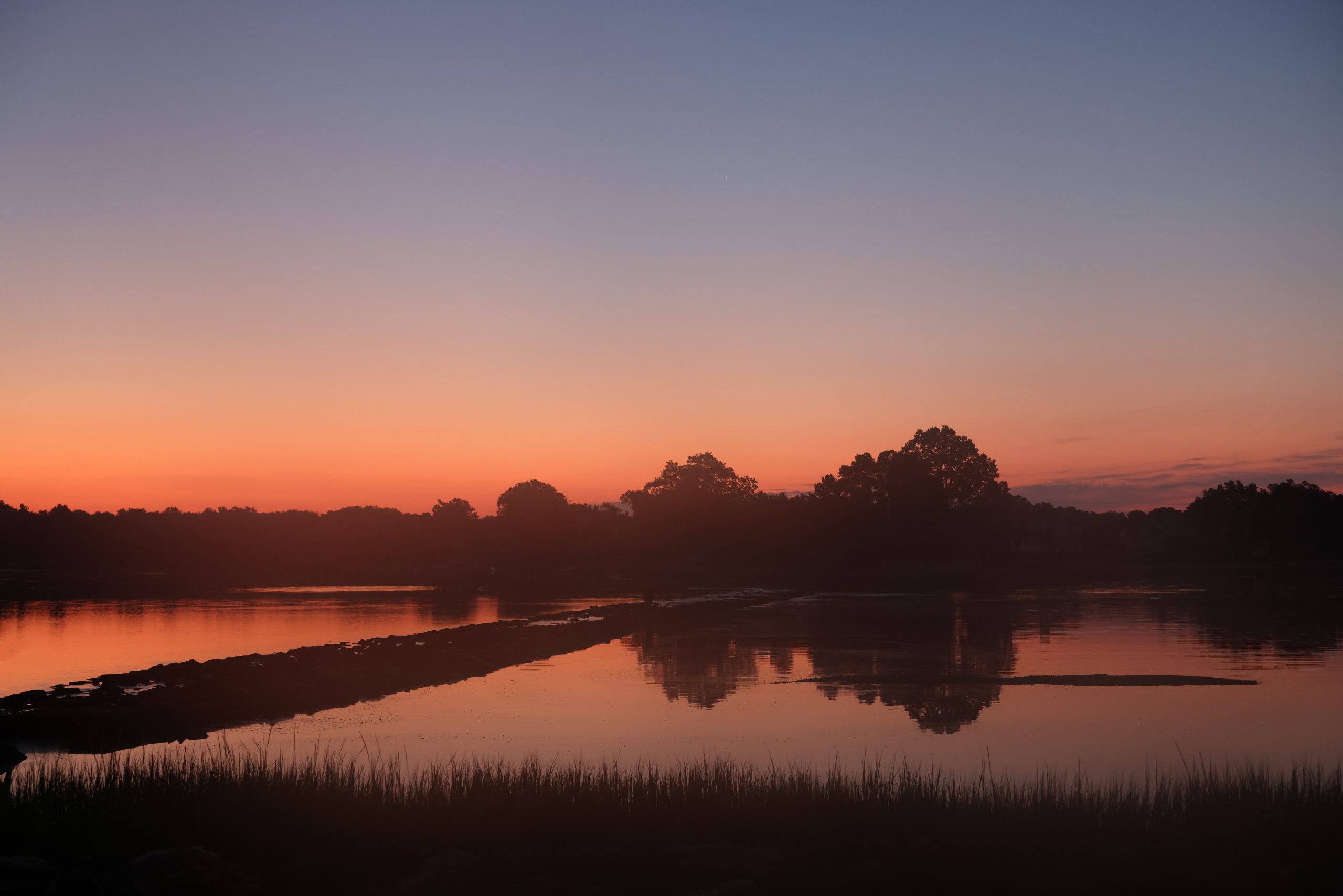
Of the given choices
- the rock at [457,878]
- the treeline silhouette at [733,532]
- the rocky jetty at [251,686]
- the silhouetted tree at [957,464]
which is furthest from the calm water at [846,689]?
the silhouetted tree at [957,464]

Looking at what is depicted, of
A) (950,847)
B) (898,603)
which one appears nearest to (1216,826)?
(950,847)

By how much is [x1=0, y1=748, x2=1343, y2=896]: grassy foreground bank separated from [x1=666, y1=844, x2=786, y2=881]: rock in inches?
0.9

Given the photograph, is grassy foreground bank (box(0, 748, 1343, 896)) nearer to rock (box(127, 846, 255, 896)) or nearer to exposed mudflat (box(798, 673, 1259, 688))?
rock (box(127, 846, 255, 896))

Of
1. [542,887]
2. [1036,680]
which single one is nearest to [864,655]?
[1036,680]

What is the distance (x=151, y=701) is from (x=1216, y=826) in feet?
63.1

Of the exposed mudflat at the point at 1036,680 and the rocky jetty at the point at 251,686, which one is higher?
the rocky jetty at the point at 251,686

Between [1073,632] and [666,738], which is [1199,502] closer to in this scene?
[1073,632]

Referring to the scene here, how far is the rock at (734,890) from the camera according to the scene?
9125 millimetres

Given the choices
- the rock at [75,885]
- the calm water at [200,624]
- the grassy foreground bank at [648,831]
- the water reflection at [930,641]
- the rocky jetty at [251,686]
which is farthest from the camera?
the calm water at [200,624]

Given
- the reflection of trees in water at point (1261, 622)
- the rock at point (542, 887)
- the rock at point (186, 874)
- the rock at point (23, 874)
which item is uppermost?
the rock at point (23, 874)

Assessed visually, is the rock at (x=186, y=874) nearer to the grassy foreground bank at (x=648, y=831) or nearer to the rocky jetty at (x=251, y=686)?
the grassy foreground bank at (x=648, y=831)

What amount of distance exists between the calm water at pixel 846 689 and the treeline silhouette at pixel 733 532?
212 ft

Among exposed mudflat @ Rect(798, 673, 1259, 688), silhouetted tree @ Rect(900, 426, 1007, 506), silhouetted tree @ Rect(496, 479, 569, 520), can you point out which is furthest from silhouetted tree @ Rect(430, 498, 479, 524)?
exposed mudflat @ Rect(798, 673, 1259, 688)

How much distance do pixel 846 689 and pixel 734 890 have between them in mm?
16263
